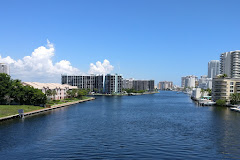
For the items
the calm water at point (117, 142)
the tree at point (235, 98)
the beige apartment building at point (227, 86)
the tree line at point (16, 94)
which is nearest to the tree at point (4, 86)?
the tree line at point (16, 94)

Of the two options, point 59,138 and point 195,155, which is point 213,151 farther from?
point 59,138

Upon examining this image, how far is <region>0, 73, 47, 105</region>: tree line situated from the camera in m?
89.2

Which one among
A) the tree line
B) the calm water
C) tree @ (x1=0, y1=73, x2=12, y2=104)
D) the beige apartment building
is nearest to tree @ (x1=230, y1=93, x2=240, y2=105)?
the beige apartment building

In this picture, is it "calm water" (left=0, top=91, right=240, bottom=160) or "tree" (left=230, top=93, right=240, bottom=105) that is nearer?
"calm water" (left=0, top=91, right=240, bottom=160)

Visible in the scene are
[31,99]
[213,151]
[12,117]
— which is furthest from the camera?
[31,99]

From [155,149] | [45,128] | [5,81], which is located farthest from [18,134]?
[5,81]

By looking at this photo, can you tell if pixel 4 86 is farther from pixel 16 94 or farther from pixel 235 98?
pixel 235 98

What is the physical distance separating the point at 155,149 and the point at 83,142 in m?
13.8

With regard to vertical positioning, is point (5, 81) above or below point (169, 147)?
above

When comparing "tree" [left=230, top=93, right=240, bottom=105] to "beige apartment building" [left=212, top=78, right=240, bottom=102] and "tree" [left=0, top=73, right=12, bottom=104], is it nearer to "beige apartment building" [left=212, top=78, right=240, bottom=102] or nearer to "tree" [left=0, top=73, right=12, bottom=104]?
"beige apartment building" [left=212, top=78, right=240, bottom=102]

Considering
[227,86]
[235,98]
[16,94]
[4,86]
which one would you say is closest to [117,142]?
[16,94]

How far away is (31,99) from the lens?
93.9 m

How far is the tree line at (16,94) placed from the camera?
89.2 m

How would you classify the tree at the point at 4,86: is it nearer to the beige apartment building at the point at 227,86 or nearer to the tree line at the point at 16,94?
the tree line at the point at 16,94
